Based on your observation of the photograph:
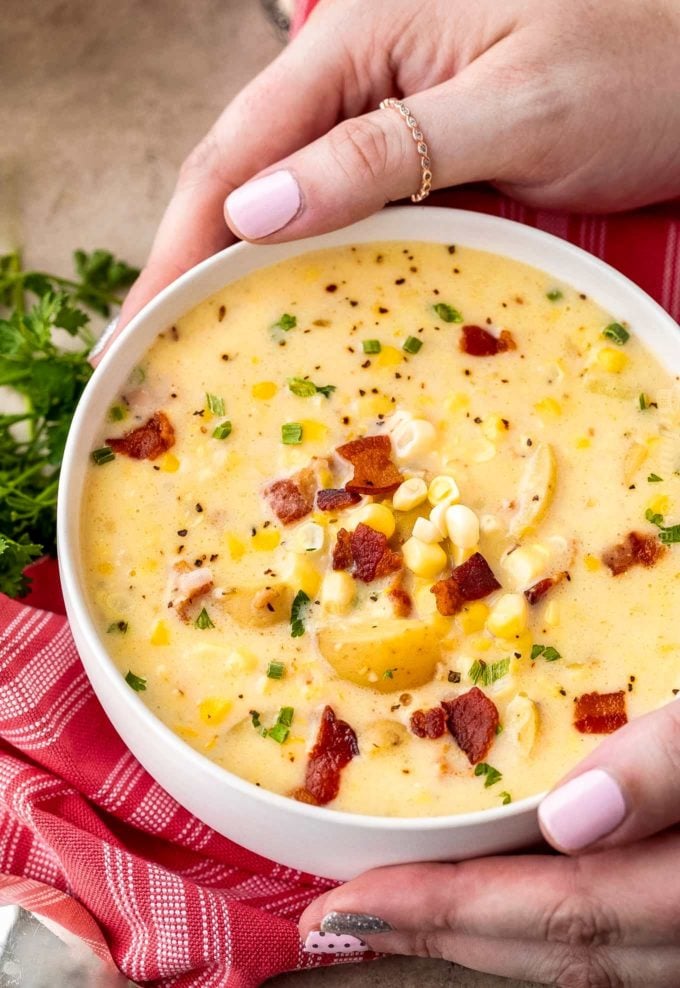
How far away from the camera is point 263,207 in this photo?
7.57ft

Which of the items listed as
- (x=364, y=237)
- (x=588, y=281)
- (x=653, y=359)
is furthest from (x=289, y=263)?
(x=653, y=359)

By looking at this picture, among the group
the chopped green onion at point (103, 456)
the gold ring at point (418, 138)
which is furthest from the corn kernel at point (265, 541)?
the gold ring at point (418, 138)

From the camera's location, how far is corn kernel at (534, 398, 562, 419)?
7.46 feet

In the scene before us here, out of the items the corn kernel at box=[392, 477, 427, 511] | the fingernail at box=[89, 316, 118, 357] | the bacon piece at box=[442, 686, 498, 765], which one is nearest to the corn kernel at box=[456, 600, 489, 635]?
the bacon piece at box=[442, 686, 498, 765]

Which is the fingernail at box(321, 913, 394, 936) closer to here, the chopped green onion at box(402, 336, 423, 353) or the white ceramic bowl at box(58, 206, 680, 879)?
the white ceramic bowl at box(58, 206, 680, 879)

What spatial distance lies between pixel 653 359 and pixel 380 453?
59 cm

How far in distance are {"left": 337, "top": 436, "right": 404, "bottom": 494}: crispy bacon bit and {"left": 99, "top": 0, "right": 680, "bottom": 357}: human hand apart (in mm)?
540

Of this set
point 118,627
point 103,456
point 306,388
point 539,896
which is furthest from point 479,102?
point 539,896

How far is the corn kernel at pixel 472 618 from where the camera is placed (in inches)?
81.7

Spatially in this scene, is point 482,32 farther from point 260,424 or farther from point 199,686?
point 199,686

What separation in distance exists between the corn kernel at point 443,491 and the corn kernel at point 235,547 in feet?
1.12

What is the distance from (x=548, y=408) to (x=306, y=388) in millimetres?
448

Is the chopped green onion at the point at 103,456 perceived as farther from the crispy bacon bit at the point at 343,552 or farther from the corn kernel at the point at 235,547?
the crispy bacon bit at the point at 343,552

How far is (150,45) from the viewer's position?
11.4 feet
